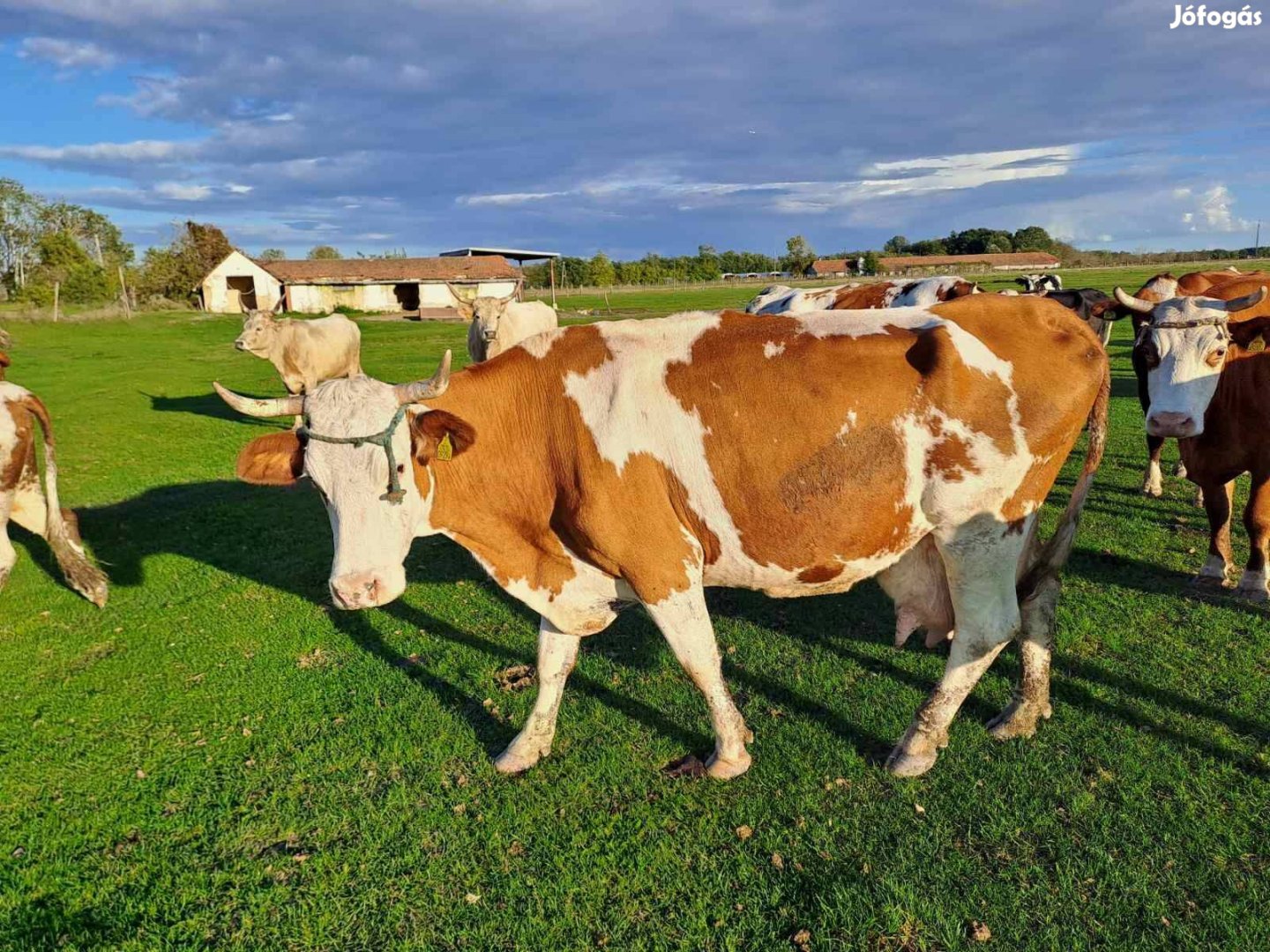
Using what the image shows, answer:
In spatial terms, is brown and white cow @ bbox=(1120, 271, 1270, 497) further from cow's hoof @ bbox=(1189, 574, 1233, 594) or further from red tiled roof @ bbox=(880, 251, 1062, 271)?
red tiled roof @ bbox=(880, 251, 1062, 271)

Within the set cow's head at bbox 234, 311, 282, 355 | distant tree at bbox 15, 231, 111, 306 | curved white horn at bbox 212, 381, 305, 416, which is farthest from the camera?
distant tree at bbox 15, 231, 111, 306

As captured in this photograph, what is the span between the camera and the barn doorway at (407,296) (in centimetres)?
5688

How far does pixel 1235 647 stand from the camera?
5.47 metres

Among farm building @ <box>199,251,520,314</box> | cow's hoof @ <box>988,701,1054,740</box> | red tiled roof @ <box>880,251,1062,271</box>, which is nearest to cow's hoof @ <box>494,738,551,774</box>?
cow's hoof @ <box>988,701,1054,740</box>

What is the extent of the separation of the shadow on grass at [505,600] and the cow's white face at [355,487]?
5.36 ft

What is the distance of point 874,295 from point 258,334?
46.9 ft

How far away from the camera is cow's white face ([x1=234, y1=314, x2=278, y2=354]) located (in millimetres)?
18500

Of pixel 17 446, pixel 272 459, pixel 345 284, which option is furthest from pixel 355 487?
pixel 345 284

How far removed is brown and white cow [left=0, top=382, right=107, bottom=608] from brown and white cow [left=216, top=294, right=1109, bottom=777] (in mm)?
4396

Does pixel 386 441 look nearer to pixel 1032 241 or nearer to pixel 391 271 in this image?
pixel 391 271

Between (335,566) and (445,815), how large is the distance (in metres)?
1.50

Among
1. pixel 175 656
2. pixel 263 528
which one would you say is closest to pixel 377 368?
pixel 263 528

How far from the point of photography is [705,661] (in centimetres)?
425

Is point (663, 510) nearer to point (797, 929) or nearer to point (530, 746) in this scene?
point (530, 746)
